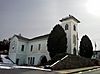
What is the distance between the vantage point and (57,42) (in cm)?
3241

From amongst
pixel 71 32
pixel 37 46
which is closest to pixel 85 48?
pixel 71 32

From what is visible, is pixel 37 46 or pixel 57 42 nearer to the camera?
pixel 57 42

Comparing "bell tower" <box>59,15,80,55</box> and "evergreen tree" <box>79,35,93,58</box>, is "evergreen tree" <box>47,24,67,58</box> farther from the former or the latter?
"evergreen tree" <box>79,35,93,58</box>

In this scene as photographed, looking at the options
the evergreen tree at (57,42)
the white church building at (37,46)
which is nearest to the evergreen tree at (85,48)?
the white church building at (37,46)

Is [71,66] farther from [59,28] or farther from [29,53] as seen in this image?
[29,53]

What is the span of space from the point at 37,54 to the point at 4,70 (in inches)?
1368

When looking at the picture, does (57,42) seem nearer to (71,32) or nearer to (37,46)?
(71,32)

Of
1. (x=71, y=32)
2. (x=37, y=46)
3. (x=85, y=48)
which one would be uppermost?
(x=71, y=32)

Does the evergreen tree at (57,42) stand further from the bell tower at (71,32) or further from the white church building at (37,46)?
the white church building at (37,46)

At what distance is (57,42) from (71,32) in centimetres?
682

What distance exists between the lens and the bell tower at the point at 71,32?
3688cm

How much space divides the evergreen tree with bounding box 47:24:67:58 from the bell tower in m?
4.46

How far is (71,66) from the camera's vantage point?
79.0 ft

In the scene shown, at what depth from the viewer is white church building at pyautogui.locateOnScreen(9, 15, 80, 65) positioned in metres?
37.7
